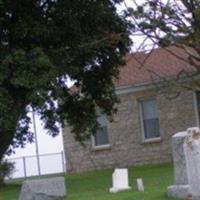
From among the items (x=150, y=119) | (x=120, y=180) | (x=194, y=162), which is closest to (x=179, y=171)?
(x=120, y=180)

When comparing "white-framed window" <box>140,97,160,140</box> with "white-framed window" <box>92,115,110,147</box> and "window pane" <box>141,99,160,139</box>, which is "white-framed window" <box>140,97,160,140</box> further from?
"white-framed window" <box>92,115,110,147</box>

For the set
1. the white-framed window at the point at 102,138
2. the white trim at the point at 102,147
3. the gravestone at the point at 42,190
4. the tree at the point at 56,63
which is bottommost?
the gravestone at the point at 42,190

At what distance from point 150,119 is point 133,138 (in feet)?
4.21

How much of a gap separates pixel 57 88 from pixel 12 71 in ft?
6.39

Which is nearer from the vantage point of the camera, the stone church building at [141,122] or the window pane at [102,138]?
the stone church building at [141,122]

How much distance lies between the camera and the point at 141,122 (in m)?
37.4

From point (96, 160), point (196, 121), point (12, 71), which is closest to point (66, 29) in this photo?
Result: point (12, 71)

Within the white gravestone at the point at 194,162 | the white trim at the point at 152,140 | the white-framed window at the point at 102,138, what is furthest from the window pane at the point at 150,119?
the white gravestone at the point at 194,162

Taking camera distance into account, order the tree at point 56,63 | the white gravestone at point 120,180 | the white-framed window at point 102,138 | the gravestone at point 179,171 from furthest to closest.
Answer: the white-framed window at point 102,138 → the tree at point 56,63 → the white gravestone at point 120,180 → the gravestone at point 179,171

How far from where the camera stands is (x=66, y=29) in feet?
91.9

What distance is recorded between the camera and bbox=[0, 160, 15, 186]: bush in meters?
35.1

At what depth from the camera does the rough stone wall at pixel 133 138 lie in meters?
35.9

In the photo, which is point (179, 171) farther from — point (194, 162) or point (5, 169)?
point (5, 169)

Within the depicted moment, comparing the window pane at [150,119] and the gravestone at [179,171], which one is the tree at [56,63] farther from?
the gravestone at [179,171]
